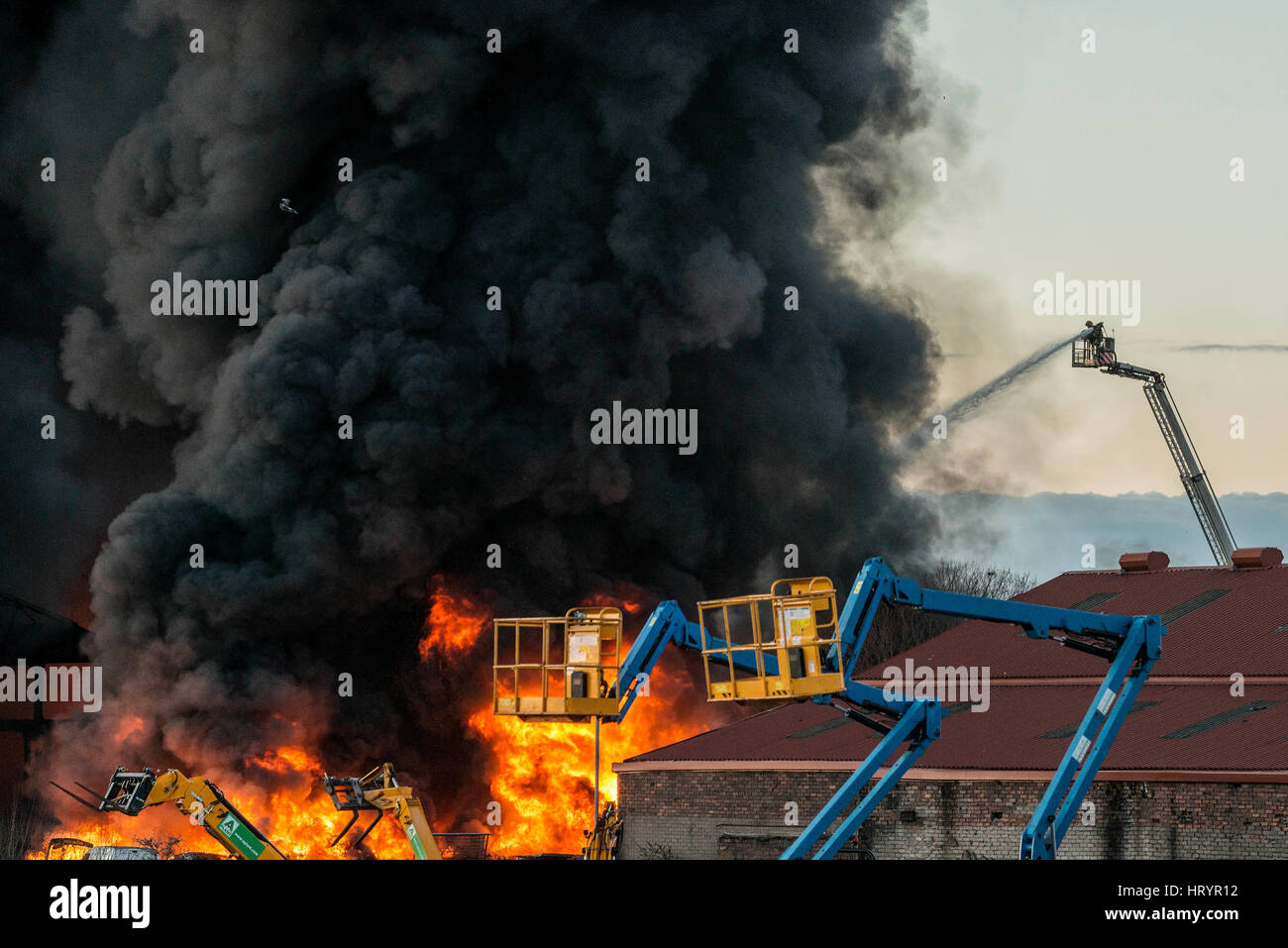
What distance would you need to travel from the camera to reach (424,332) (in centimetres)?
4662

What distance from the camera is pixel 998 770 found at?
3309cm

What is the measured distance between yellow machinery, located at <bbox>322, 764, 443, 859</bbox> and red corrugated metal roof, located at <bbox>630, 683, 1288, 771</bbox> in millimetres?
10709

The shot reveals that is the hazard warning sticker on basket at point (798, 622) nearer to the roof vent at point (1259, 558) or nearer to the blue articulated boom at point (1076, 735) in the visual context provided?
the blue articulated boom at point (1076, 735)

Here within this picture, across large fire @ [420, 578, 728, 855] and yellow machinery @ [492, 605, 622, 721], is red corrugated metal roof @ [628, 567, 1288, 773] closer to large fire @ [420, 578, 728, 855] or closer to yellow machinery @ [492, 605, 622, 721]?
large fire @ [420, 578, 728, 855]

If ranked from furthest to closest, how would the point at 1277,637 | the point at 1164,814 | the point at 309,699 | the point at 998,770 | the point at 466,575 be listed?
the point at 466,575
the point at 309,699
the point at 1277,637
the point at 998,770
the point at 1164,814

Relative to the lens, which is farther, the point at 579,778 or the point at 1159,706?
the point at 579,778

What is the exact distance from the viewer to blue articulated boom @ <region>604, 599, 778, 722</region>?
22281mm

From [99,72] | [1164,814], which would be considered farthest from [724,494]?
[99,72]

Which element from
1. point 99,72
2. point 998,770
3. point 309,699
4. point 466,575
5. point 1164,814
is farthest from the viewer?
point 99,72

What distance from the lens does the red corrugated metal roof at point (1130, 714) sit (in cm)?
3222

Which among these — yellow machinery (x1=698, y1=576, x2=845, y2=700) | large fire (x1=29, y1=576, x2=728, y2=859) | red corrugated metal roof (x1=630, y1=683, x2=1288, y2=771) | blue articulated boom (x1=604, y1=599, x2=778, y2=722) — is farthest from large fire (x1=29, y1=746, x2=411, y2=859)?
yellow machinery (x1=698, y1=576, x2=845, y2=700)

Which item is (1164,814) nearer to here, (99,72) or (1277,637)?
(1277,637)

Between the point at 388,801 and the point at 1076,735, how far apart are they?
11.7m
